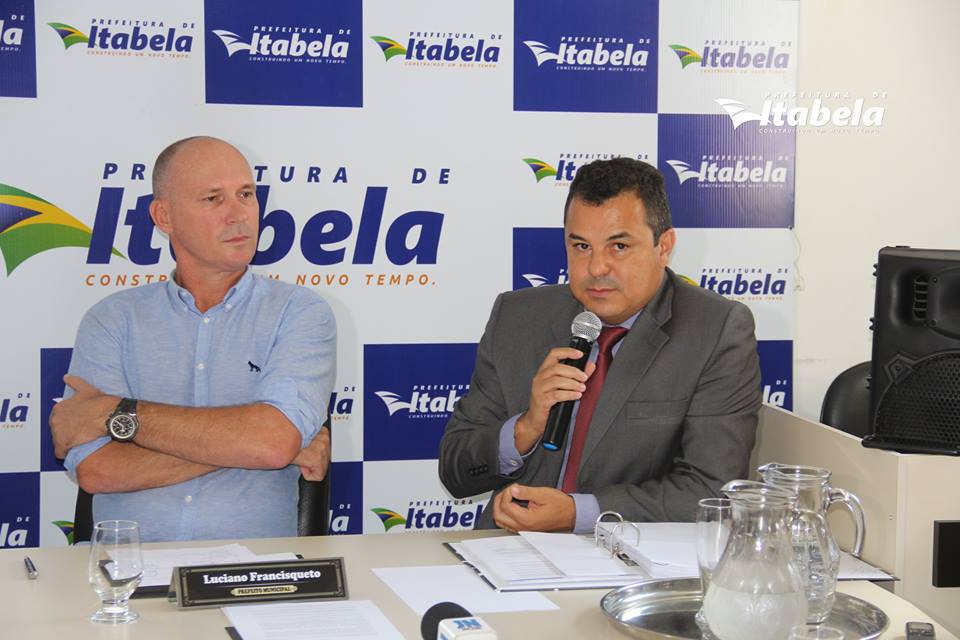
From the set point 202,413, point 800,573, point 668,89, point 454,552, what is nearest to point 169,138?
point 202,413

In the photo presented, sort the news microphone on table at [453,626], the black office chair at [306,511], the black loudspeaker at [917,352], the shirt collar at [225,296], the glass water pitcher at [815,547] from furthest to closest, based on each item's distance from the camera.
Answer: the shirt collar at [225,296] → the black office chair at [306,511] → the black loudspeaker at [917,352] → the glass water pitcher at [815,547] → the news microphone on table at [453,626]

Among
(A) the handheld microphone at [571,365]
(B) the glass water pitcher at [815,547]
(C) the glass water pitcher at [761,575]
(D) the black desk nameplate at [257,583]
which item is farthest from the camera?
(A) the handheld microphone at [571,365]

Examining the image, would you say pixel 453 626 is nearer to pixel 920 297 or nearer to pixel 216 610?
pixel 216 610

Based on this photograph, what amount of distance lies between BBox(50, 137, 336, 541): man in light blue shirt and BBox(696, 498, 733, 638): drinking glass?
1.29m

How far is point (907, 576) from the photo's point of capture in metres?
2.11

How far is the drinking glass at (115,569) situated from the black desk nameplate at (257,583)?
0.09 m

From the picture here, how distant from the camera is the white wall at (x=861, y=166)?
3.92 metres

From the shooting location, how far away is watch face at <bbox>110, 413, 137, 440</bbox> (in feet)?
8.75

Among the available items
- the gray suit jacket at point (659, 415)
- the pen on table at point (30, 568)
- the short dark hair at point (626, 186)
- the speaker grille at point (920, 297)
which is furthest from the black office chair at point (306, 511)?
the speaker grille at point (920, 297)

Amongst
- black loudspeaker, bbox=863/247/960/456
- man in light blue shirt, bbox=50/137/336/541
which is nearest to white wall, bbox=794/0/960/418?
black loudspeaker, bbox=863/247/960/456

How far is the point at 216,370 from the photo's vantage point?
9.51ft

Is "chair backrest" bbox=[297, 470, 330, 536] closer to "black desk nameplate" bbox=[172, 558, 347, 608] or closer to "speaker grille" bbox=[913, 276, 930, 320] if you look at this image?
"black desk nameplate" bbox=[172, 558, 347, 608]

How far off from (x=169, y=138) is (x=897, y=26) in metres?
2.48

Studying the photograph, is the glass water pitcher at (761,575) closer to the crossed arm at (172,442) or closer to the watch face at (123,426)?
the crossed arm at (172,442)
